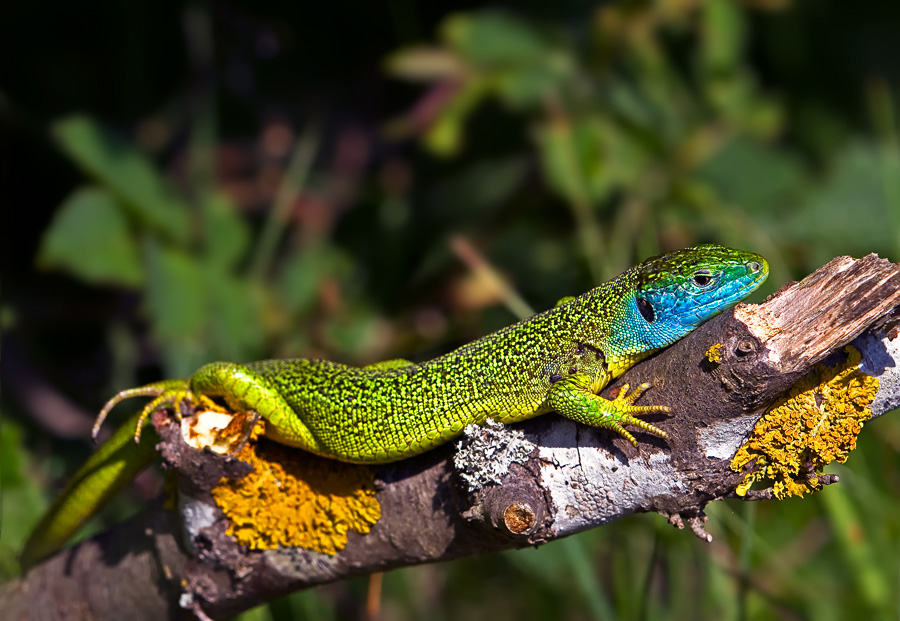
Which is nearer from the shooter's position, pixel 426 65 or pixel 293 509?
pixel 293 509

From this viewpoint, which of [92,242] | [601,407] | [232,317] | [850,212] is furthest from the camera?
[850,212]

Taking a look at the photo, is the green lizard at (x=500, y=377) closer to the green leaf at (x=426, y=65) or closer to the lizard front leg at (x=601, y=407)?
the lizard front leg at (x=601, y=407)

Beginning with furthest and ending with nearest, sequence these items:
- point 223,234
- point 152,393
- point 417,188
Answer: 1. point 417,188
2. point 223,234
3. point 152,393

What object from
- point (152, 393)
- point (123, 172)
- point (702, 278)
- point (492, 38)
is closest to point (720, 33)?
point (492, 38)

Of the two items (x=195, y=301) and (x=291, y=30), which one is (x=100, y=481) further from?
(x=291, y=30)

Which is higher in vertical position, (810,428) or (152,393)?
(152,393)

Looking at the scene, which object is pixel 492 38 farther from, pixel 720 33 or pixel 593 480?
pixel 593 480

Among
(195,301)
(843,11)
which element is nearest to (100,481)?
(195,301)

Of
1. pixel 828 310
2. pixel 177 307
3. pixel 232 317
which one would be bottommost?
pixel 828 310
